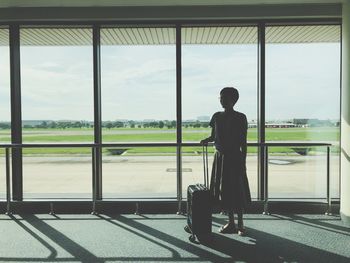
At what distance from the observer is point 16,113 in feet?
17.1

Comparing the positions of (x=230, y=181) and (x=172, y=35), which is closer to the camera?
(x=230, y=181)

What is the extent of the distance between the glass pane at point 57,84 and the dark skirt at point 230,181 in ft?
7.15

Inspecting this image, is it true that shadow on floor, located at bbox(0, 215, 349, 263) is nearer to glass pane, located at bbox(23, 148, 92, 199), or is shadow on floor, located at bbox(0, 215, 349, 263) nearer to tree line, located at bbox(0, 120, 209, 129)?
glass pane, located at bbox(23, 148, 92, 199)

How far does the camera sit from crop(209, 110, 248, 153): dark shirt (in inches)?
147

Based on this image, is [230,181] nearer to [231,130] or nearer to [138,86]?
[231,130]

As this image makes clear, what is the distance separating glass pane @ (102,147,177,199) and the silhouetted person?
1.23 metres

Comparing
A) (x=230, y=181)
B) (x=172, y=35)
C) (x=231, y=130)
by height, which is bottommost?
(x=230, y=181)

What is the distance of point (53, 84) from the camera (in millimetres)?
5410

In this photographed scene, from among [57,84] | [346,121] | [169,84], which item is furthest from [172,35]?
[346,121]

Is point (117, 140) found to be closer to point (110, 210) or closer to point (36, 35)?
point (110, 210)

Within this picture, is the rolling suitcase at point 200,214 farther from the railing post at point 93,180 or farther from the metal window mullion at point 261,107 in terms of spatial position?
the railing post at point 93,180

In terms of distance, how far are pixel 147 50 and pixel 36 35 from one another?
1649 millimetres

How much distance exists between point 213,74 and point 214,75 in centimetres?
2

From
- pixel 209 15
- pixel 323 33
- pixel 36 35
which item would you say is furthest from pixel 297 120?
pixel 36 35
